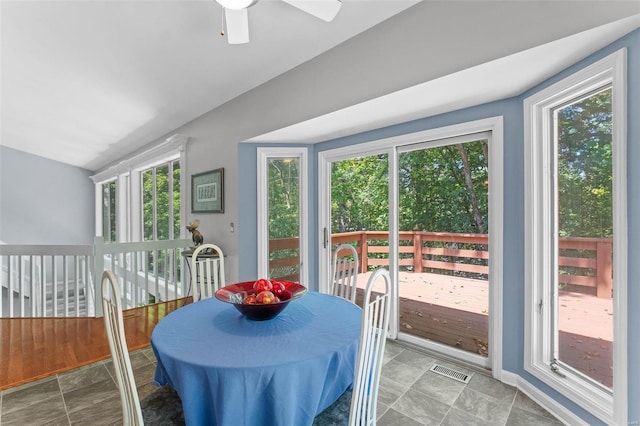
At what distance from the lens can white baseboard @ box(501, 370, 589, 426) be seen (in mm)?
1805

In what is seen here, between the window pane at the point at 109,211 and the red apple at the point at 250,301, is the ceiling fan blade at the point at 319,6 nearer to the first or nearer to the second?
the red apple at the point at 250,301

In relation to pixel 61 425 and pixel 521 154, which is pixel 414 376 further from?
pixel 61 425

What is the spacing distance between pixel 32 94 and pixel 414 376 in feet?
18.4

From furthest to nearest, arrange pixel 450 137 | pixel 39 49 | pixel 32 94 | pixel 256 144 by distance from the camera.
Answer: pixel 32 94, pixel 256 144, pixel 39 49, pixel 450 137

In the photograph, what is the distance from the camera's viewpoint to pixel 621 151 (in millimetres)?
1455

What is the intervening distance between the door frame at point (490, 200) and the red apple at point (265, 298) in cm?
167

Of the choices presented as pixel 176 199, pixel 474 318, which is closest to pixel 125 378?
pixel 474 318

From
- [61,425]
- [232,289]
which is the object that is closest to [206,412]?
[232,289]

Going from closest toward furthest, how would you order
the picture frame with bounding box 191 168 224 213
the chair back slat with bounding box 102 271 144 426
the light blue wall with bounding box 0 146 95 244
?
the chair back slat with bounding box 102 271 144 426, the picture frame with bounding box 191 168 224 213, the light blue wall with bounding box 0 146 95 244

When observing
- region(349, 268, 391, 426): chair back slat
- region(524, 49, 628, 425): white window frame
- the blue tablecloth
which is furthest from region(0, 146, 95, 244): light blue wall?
region(524, 49, 628, 425): white window frame

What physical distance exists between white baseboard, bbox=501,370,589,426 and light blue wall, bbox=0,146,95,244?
31.5 ft

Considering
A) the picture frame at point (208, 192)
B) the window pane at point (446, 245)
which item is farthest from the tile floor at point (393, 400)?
the picture frame at point (208, 192)

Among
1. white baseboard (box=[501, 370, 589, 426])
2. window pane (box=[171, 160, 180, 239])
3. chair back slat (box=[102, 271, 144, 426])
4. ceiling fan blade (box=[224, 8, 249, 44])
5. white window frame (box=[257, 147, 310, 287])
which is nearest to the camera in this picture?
chair back slat (box=[102, 271, 144, 426])

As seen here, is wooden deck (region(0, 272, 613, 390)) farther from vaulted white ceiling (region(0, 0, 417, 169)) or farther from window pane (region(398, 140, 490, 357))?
vaulted white ceiling (region(0, 0, 417, 169))
